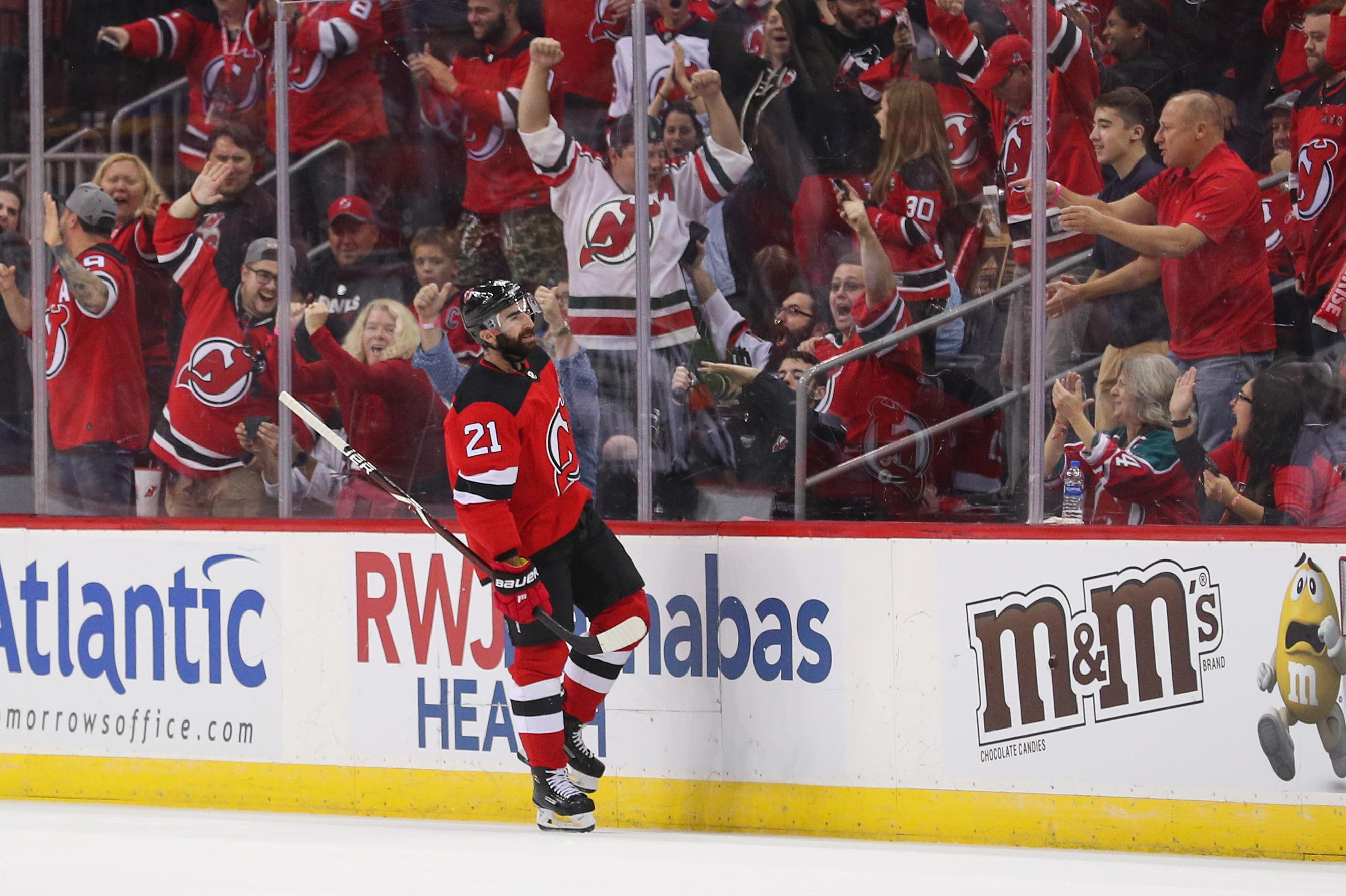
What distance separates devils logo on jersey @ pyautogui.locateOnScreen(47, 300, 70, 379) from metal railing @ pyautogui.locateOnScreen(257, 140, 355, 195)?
90 cm

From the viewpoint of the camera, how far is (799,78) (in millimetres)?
4188

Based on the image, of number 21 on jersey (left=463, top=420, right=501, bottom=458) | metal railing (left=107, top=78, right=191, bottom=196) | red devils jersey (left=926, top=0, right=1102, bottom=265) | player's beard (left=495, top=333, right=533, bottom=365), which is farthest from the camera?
metal railing (left=107, top=78, right=191, bottom=196)

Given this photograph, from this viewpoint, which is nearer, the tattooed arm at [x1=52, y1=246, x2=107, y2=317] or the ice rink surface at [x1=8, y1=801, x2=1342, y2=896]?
the ice rink surface at [x1=8, y1=801, x2=1342, y2=896]

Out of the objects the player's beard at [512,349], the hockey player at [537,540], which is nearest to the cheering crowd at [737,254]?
the hockey player at [537,540]

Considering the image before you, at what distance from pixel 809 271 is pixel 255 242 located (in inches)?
70.2

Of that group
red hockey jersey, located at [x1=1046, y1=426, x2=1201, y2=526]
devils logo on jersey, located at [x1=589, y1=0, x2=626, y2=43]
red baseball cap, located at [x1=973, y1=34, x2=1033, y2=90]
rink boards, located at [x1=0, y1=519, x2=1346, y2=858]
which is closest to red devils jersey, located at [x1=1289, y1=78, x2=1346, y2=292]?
red hockey jersey, located at [x1=1046, y1=426, x2=1201, y2=526]

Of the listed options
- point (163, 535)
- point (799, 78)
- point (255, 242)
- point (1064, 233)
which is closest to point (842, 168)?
point (799, 78)

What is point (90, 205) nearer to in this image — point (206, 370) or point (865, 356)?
point (206, 370)

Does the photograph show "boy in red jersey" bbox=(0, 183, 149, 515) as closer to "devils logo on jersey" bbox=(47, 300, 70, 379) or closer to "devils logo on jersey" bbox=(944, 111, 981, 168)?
"devils logo on jersey" bbox=(47, 300, 70, 379)

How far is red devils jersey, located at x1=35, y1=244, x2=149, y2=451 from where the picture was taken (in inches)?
189

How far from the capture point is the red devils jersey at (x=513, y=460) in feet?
11.7

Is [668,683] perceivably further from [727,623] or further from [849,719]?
[849,719]

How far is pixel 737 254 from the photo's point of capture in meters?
4.25

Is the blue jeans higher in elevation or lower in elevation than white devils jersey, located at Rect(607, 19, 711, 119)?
lower
